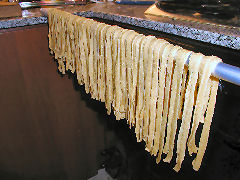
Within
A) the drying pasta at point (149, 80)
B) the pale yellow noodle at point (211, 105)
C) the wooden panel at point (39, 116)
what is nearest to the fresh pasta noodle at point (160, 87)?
the drying pasta at point (149, 80)

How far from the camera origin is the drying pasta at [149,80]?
1.50 ft

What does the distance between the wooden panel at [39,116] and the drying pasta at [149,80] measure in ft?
1.06

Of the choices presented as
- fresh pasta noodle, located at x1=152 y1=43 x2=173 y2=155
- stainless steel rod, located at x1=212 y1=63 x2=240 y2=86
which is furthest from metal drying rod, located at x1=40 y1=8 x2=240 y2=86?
fresh pasta noodle, located at x1=152 y1=43 x2=173 y2=155

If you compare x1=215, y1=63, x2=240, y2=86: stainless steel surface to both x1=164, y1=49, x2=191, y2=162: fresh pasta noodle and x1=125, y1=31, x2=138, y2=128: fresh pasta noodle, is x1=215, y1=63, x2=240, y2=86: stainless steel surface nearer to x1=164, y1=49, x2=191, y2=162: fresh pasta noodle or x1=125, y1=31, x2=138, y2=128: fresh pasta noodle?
x1=164, y1=49, x2=191, y2=162: fresh pasta noodle

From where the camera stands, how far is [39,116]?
47.6 inches

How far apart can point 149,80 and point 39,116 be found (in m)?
0.89

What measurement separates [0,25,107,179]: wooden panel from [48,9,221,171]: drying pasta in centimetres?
32

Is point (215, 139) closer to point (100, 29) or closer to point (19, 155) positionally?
point (100, 29)

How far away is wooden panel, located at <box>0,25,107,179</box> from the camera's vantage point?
3.45ft

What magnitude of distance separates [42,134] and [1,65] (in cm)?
48

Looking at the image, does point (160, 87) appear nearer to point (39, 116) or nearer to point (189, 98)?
point (189, 98)

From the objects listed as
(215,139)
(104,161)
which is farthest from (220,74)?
(104,161)

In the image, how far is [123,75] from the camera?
632mm

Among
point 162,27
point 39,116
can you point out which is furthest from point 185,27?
point 39,116
